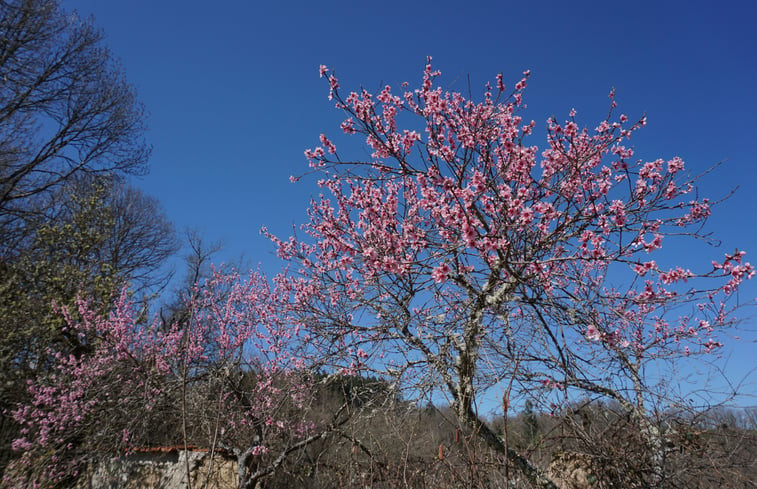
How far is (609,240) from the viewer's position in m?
3.59

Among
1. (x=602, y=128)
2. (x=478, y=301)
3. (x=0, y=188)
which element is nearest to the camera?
(x=478, y=301)

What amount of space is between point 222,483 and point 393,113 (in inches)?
265

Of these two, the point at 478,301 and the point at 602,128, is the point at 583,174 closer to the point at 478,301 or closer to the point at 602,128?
the point at 602,128

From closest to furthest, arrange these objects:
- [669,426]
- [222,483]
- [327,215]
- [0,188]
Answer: [669,426]
[327,215]
[222,483]
[0,188]

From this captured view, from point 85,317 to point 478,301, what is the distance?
8.96 m

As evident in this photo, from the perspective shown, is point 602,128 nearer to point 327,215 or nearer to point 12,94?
point 327,215

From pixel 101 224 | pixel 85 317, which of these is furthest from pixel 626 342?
pixel 101 224

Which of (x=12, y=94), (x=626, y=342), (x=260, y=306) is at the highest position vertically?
(x=12, y=94)

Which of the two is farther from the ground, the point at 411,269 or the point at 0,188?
the point at 0,188

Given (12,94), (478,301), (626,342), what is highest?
(12,94)

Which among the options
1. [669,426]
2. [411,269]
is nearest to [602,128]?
[411,269]

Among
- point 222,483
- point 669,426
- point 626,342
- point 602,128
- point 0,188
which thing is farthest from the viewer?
point 0,188

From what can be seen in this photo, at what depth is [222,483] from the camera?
7.10 metres

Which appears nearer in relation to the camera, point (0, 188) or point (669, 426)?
point (669, 426)
